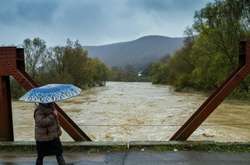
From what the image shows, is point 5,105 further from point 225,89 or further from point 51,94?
point 225,89

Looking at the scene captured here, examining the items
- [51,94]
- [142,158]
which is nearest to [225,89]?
[142,158]

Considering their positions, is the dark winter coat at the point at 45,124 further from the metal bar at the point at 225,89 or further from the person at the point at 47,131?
the metal bar at the point at 225,89

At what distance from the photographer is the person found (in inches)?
230

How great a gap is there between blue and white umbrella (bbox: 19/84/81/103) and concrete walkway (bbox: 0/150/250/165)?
1.27 meters

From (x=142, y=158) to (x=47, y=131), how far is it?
1.71 m

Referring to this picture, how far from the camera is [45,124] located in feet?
19.2

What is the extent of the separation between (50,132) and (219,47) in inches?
1640

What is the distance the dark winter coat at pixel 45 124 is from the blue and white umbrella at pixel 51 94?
213 mm

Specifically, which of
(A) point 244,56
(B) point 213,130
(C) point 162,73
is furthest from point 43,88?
(C) point 162,73

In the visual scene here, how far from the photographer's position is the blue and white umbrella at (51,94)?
5.64 metres

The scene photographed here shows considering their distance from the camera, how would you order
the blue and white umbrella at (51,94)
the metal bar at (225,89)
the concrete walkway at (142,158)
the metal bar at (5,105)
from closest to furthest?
1. the blue and white umbrella at (51,94)
2. the concrete walkway at (142,158)
3. the metal bar at (225,89)
4. the metal bar at (5,105)

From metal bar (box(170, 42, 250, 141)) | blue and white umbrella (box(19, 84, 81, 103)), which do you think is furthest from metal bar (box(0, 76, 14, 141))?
metal bar (box(170, 42, 250, 141))

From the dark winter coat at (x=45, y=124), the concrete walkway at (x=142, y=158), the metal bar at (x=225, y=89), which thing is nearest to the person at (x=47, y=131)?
the dark winter coat at (x=45, y=124)

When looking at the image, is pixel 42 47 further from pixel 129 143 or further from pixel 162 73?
pixel 129 143
